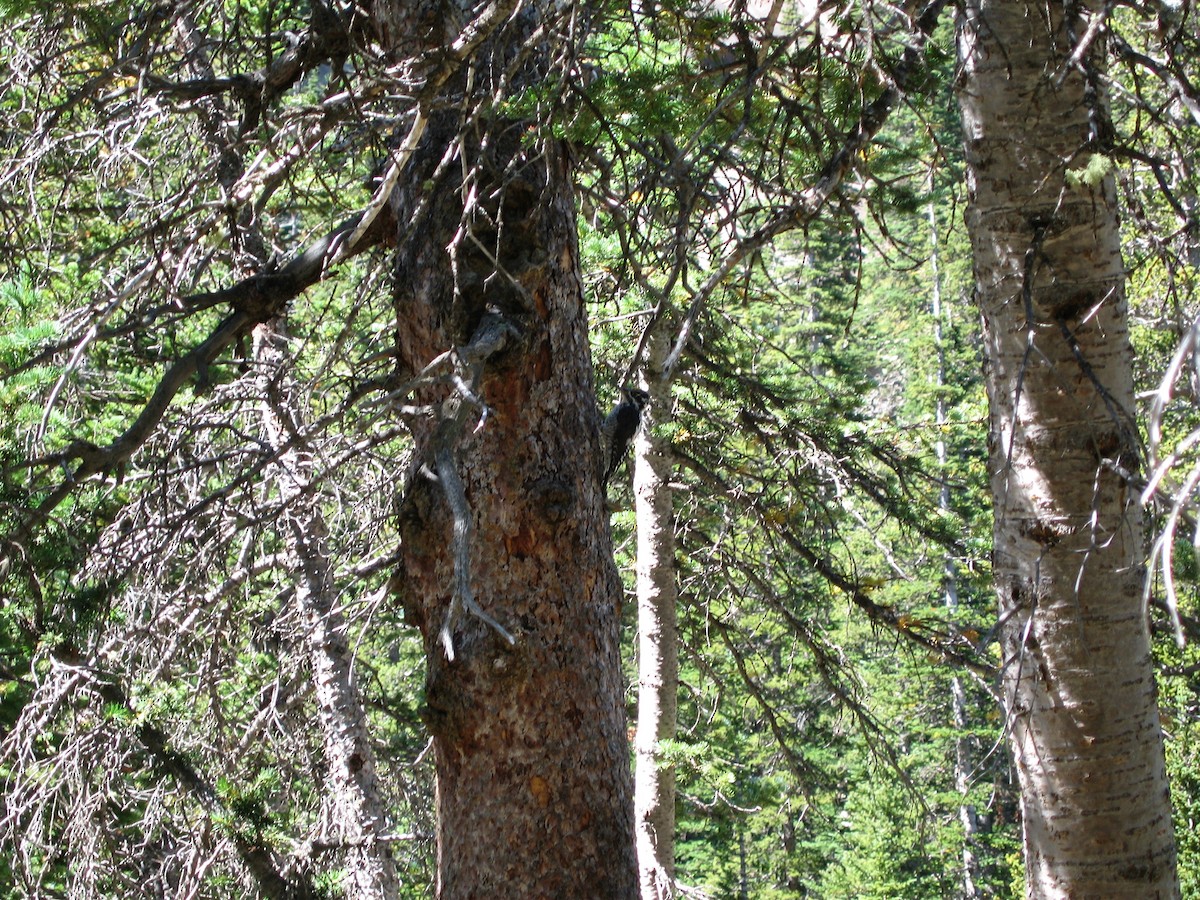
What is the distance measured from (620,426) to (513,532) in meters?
0.63

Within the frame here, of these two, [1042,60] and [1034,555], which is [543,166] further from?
[1034,555]

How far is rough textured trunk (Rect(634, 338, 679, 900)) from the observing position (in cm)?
708

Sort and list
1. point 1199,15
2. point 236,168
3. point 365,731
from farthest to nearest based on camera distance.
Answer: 1. point 365,731
2. point 236,168
3. point 1199,15

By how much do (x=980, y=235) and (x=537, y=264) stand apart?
1.37 m

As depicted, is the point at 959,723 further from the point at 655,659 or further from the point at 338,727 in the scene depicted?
the point at 338,727

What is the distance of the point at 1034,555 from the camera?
2836 mm

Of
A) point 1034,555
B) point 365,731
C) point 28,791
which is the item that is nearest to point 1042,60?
point 1034,555

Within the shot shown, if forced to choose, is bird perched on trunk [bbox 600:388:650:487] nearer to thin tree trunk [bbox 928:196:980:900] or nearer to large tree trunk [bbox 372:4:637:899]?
large tree trunk [bbox 372:4:637:899]

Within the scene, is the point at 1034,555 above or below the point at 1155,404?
above

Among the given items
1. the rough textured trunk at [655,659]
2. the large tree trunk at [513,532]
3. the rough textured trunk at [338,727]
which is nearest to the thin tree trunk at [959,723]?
the rough textured trunk at [655,659]

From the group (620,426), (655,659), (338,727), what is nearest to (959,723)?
(655,659)

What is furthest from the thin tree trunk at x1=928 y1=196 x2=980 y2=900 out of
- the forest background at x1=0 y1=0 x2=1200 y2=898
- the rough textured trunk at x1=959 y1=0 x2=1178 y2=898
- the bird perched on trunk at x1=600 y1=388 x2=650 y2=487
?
the rough textured trunk at x1=959 y1=0 x2=1178 y2=898

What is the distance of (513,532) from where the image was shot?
3375 millimetres

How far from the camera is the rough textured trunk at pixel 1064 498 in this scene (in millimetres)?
2756
